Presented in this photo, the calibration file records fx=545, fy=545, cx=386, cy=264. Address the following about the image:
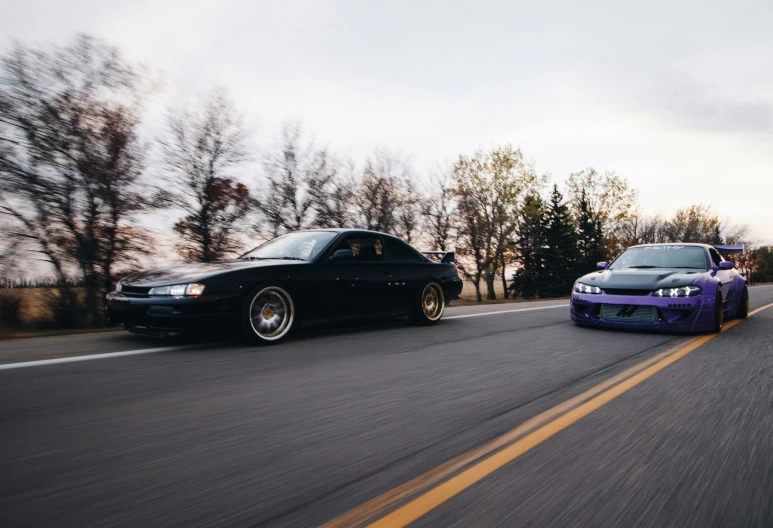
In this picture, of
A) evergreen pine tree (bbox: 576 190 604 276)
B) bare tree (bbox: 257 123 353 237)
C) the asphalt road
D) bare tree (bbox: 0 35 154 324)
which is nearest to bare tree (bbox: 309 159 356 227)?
bare tree (bbox: 257 123 353 237)

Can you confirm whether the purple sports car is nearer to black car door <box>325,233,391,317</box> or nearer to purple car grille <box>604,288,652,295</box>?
purple car grille <box>604,288,652,295</box>

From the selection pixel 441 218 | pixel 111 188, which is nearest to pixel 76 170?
pixel 111 188

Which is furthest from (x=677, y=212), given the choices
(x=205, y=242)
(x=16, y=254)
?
(x=16, y=254)

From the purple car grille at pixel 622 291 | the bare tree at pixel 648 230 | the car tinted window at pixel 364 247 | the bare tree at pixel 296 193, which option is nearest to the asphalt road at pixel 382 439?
the purple car grille at pixel 622 291

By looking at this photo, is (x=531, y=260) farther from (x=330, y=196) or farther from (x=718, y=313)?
(x=718, y=313)

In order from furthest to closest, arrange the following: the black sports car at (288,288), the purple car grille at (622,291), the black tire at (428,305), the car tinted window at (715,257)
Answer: the car tinted window at (715,257) < the black tire at (428,305) < the purple car grille at (622,291) < the black sports car at (288,288)

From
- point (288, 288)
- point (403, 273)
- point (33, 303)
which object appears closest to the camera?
point (288, 288)

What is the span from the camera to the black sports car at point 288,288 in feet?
19.0

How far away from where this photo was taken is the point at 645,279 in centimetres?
800

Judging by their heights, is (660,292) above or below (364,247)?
below

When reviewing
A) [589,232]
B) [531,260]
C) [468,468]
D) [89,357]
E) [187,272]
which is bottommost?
[468,468]

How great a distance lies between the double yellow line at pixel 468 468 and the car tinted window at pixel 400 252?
4349 millimetres

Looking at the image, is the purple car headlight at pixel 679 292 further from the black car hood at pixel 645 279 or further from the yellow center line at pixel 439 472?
the yellow center line at pixel 439 472

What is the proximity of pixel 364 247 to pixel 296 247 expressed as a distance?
3.35ft
